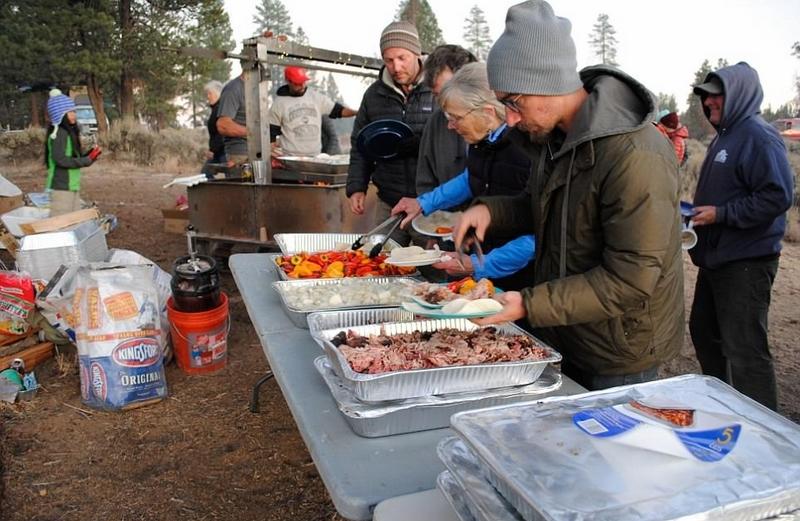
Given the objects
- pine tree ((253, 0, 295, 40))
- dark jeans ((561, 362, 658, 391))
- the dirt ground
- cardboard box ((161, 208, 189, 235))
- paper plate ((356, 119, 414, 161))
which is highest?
pine tree ((253, 0, 295, 40))

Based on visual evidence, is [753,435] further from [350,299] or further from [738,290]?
[738,290]

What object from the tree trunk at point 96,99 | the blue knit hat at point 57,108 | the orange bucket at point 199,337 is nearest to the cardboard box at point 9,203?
the blue knit hat at point 57,108

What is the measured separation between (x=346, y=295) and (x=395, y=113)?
1.89m

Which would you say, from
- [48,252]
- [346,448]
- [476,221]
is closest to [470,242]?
[476,221]

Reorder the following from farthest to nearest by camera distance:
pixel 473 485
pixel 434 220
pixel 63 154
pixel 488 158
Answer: pixel 63 154 → pixel 434 220 → pixel 488 158 → pixel 473 485

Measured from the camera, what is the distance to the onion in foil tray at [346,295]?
6.74ft

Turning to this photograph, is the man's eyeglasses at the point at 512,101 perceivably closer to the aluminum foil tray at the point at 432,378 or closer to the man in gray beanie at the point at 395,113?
the aluminum foil tray at the point at 432,378

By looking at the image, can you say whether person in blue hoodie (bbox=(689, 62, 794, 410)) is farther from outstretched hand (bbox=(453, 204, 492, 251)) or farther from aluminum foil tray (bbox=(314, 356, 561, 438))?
aluminum foil tray (bbox=(314, 356, 561, 438))

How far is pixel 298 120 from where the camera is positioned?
561 cm

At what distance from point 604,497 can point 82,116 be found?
21205mm

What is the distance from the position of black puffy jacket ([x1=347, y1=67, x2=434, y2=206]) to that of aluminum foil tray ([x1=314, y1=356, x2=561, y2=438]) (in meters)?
2.33

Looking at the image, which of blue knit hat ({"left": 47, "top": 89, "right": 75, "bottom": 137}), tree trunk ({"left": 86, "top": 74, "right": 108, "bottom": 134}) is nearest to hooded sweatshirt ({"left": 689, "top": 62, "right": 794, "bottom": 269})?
blue knit hat ({"left": 47, "top": 89, "right": 75, "bottom": 137})

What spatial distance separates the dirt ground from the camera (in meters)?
2.60

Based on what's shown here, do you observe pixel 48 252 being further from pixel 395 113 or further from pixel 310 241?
pixel 395 113
